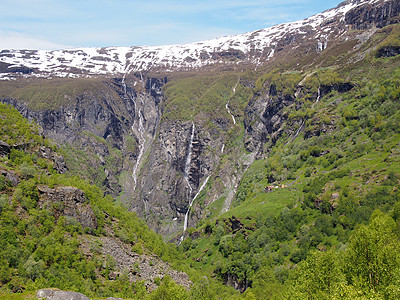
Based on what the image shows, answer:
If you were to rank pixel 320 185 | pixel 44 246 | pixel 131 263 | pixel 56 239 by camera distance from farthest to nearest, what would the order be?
1. pixel 320 185
2. pixel 131 263
3. pixel 56 239
4. pixel 44 246

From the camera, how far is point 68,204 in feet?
225

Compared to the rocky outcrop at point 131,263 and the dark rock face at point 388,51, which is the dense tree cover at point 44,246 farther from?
the dark rock face at point 388,51

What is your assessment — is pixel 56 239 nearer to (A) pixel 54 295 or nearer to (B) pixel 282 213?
(A) pixel 54 295

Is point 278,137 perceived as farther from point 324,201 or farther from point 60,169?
point 60,169

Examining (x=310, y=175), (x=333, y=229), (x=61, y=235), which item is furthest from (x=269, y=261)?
(x=61, y=235)

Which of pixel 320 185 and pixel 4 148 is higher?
pixel 4 148

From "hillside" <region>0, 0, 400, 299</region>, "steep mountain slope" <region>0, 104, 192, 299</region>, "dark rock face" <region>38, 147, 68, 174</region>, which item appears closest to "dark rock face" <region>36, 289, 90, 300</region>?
"steep mountain slope" <region>0, 104, 192, 299</region>

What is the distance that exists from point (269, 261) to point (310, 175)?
163ft

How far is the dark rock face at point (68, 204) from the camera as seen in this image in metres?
65.7

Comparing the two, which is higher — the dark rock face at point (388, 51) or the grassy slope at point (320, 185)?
the dark rock face at point (388, 51)

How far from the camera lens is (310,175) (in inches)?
5143

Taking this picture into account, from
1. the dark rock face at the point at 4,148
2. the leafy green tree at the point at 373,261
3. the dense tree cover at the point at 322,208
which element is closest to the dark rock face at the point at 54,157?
the dark rock face at the point at 4,148

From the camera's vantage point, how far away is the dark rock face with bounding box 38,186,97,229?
216 ft

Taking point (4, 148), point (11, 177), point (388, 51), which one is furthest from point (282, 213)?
point (388, 51)
